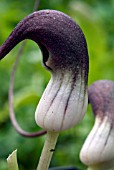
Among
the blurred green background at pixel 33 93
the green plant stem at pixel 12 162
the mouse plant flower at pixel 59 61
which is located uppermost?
the mouse plant flower at pixel 59 61

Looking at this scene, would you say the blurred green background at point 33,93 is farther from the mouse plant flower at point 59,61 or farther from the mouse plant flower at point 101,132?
the mouse plant flower at point 59,61

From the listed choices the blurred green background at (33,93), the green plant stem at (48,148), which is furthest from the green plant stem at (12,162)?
the blurred green background at (33,93)

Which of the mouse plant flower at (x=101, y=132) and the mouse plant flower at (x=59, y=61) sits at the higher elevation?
the mouse plant flower at (x=59, y=61)

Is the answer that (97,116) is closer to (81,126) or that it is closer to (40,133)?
(40,133)

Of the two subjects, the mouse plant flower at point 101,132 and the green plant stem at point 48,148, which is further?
the mouse plant flower at point 101,132

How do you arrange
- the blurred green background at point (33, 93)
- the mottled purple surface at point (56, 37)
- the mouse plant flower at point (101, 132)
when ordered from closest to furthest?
the mottled purple surface at point (56, 37), the mouse plant flower at point (101, 132), the blurred green background at point (33, 93)

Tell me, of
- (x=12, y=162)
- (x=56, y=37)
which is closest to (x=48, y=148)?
(x=12, y=162)

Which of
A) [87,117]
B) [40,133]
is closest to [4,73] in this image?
[87,117]
